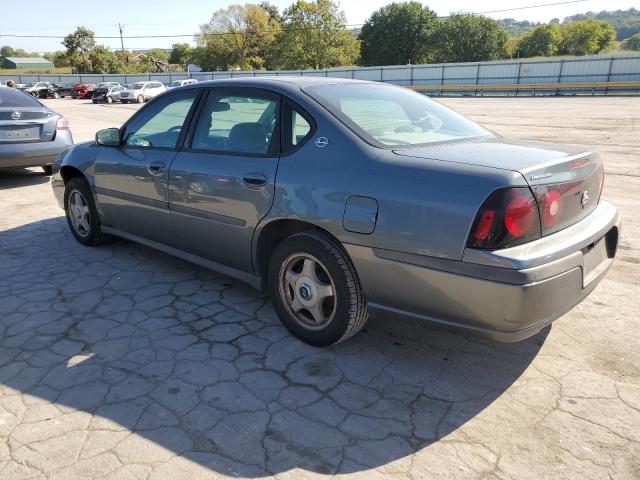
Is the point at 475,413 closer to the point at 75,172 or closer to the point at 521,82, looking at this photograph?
the point at 75,172

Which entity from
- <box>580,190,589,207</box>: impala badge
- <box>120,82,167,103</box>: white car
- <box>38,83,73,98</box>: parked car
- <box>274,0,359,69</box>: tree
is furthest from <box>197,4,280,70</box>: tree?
<box>580,190,589,207</box>: impala badge

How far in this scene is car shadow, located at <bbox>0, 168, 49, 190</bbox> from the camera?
8086 millimetres

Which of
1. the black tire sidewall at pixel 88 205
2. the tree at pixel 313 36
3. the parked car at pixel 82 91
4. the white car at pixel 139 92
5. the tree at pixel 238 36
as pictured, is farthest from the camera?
the tree at pixel 238 36

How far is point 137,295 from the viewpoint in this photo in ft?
12.9

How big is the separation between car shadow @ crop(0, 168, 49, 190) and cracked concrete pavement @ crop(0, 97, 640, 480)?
4757mm

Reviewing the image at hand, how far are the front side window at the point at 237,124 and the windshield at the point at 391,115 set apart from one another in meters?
0.34

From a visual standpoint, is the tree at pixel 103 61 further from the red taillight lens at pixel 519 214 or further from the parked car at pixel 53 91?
the red taillight lens at pixel 519 214

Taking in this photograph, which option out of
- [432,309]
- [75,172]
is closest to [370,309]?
[432,309]

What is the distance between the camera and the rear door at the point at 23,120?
7.32 metres

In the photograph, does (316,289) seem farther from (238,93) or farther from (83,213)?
(83,213)

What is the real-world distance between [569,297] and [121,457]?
7.31 feet

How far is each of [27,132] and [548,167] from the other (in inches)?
297

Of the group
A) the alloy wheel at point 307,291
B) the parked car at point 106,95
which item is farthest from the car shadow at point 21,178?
the parked car at point 106,95

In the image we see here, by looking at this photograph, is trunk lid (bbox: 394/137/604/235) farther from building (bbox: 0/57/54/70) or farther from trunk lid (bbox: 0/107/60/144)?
building (bbox: 0/57/54/70)
